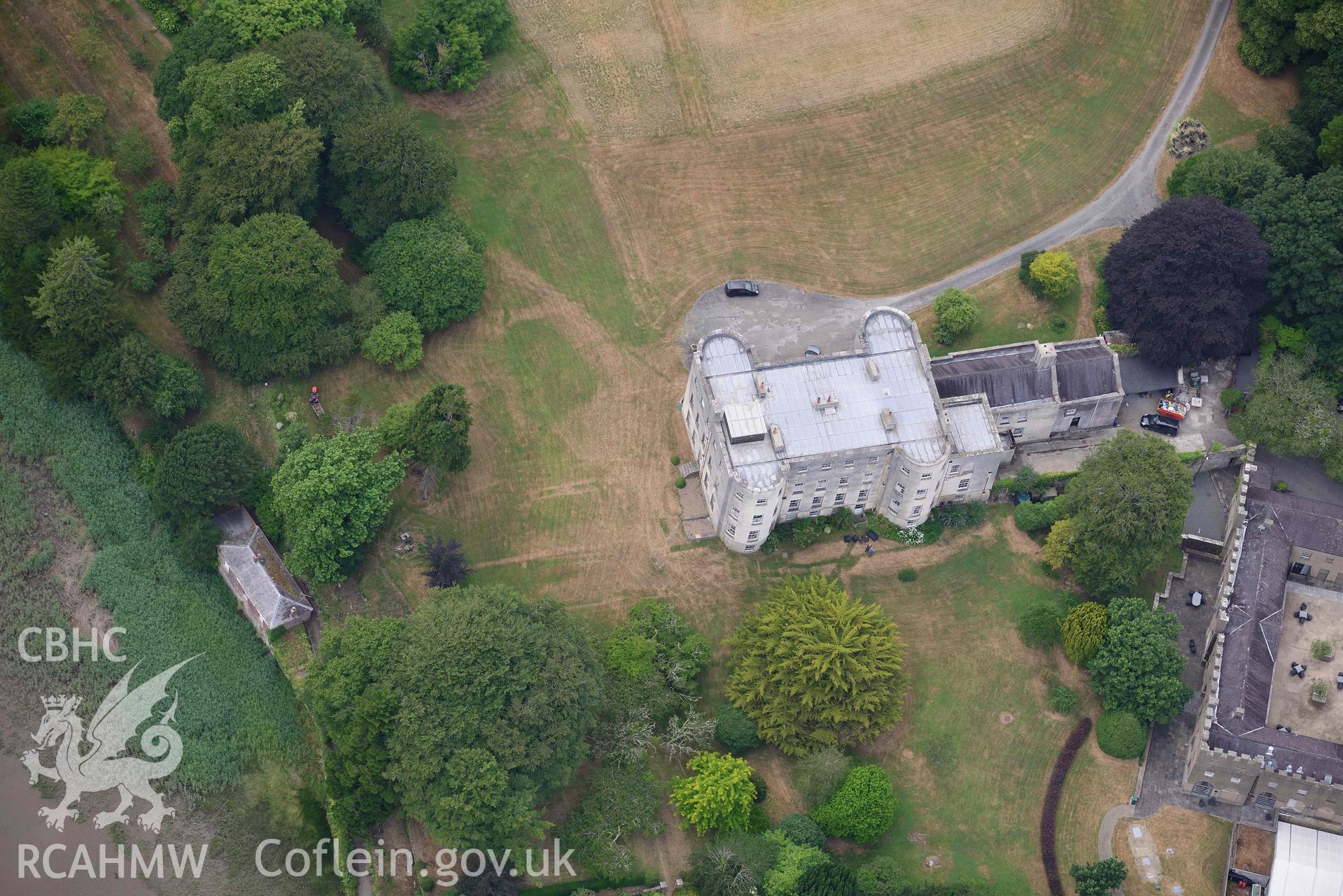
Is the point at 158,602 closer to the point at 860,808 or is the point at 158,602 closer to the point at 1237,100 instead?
the point at 860,808

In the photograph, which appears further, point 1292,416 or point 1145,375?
point 1145,375

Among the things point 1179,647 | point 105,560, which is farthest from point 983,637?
point 105,560

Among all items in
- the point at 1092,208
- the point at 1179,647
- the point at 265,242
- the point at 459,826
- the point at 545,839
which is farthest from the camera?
the point at 1092,208

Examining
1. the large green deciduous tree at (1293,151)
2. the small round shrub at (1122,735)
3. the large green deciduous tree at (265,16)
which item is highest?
the large green deciduous tree at (265,16)

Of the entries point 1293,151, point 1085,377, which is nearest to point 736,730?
point 1085,377

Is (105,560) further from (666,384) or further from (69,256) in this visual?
(666,384)

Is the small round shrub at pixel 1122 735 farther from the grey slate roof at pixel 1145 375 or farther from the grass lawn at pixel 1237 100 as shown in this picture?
the grass lawn at pixel 1237 100

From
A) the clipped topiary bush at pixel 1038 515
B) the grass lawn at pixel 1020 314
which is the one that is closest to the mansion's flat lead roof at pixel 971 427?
the clipped topiary bush at pixel 1038 515
